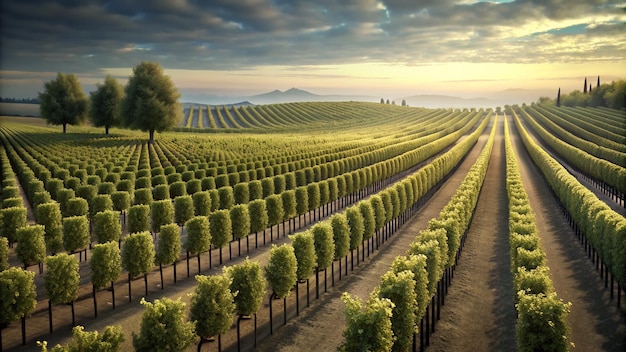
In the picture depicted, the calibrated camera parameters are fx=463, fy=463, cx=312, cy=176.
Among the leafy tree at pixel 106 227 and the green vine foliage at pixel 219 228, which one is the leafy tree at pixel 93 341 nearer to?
the green vine foliage at pixel 219 228

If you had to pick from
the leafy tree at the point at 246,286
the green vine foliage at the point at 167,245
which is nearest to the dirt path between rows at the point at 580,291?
the leafy tree at the point at 246,286

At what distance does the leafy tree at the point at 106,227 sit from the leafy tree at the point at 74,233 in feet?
3.59

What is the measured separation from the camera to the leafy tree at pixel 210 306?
19984 millimetres

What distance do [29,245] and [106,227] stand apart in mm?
5279

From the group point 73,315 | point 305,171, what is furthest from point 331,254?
point 305,171

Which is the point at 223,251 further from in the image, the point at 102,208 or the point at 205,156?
the point at 205,156

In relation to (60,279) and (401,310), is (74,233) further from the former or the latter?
(401,310)

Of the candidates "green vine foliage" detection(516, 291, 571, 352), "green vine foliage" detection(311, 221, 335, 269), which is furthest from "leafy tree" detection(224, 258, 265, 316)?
"green vine foliage" detection(516, 291, 571, 352)

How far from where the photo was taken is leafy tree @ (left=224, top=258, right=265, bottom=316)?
22172 mm

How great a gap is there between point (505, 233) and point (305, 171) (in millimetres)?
28544

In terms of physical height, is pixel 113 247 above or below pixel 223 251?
above

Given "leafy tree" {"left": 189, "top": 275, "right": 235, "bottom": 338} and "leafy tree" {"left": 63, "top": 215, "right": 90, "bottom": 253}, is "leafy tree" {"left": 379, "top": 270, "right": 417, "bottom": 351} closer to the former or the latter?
"leafy tree" {"left": 189, "top": 275, "right": 235, "bottom": 338}

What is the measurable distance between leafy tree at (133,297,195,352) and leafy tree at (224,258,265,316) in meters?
4.65

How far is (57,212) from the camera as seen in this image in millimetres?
33531
